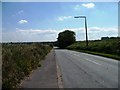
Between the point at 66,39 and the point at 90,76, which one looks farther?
the point at 66,39

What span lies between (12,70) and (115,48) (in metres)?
31.0

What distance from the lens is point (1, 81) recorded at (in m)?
11.1

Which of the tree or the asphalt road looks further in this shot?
the tree

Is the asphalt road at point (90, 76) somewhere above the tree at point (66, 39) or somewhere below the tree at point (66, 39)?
below

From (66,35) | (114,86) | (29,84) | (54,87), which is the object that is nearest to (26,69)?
(29,84)

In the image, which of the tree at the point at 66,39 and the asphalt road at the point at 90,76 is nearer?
the asphalt road at the point at 90,76

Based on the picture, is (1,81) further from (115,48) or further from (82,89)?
(115,48)

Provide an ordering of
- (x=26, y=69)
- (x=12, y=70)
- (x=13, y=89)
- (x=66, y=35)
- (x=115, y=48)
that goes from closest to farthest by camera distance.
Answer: (x=13, y=89) < (x=12, y=70) < (x=26, y=69) < (x=115, y=48) < (x=66, y=35)

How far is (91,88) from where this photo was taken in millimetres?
11719

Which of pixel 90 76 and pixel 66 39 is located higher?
pixel 66 39

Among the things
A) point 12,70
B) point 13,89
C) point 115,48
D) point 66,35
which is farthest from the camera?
point 66,35

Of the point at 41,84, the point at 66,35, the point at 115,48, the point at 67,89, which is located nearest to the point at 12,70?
the point at 41,84

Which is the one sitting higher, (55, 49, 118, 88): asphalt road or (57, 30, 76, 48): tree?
(57, 30, 76, 48): tree

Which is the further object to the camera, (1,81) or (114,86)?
(114,86)
